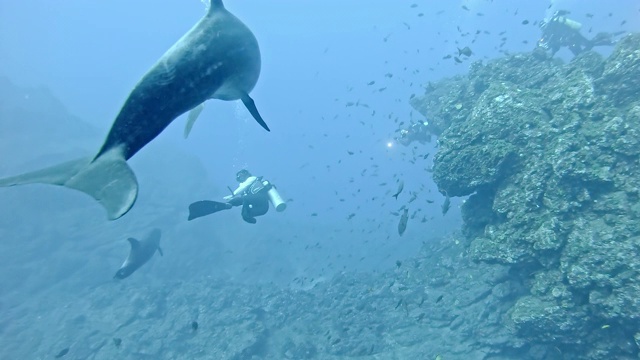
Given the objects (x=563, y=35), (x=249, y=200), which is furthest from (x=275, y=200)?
(x=563, y=35)

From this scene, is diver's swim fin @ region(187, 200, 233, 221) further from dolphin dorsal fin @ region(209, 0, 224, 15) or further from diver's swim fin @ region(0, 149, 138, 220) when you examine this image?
diver's swim fin @ region(0, 149, 138, 220)

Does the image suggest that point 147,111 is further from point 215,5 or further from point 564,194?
point 564,194

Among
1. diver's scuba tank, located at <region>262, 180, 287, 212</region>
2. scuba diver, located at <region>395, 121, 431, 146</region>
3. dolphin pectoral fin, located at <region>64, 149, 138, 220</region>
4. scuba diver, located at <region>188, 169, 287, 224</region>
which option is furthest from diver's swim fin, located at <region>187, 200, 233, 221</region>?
scuba diver, located at <region>395, 121, 431, 146</region>

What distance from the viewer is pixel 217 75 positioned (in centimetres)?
268

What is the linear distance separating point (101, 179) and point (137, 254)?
13959 mm

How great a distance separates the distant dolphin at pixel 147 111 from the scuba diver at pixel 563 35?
20010mm

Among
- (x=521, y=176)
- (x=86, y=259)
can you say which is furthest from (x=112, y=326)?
(x=521, y=176)

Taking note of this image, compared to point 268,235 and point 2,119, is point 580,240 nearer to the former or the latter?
point 268,235

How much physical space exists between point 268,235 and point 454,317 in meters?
29.0

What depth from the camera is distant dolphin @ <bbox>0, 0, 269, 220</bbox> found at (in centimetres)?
220

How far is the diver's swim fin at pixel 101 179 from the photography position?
208 centimetres

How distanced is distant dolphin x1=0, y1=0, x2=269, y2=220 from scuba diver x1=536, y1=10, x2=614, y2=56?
2001 cm

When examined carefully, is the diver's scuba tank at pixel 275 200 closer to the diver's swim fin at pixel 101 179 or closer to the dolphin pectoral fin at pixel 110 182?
the diver's swim fin at pixel 101 179

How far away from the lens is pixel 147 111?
2266 mm
